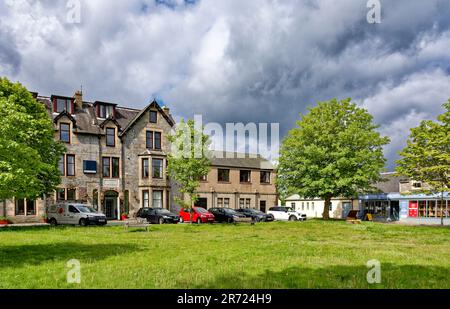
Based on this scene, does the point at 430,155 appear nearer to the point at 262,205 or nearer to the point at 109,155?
the point at 262,205

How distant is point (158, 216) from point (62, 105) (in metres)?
15.7

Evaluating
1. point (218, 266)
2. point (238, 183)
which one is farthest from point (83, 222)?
point (238, 183)

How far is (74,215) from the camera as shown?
2944cm

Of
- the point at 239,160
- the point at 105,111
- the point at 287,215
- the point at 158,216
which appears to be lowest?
the point at 287,215

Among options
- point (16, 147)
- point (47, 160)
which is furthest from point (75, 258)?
point (47, 160)

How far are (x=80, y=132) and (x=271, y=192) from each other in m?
25.5

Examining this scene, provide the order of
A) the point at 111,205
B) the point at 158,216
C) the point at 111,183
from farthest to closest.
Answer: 1. the point at 111,205
2. the point at 111,183
3. the point at 158,216

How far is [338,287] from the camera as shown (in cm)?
832

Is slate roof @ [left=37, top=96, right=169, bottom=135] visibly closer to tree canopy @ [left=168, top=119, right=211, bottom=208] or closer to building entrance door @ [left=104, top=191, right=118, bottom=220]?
building entrance door @ [left=104, top=191, right=118, bottom=220]

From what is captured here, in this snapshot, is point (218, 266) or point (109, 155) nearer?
point (218, 266)

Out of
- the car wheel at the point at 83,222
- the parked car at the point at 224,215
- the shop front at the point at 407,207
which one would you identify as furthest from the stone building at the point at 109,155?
the shop front at the point at 407,207

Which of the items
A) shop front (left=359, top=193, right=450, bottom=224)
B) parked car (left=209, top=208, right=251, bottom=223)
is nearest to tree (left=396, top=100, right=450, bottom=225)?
shop front (left=359, top=193, right=450, bottom=224)

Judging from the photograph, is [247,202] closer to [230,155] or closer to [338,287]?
[230,155]

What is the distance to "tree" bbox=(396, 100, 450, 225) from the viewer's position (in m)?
29.9
